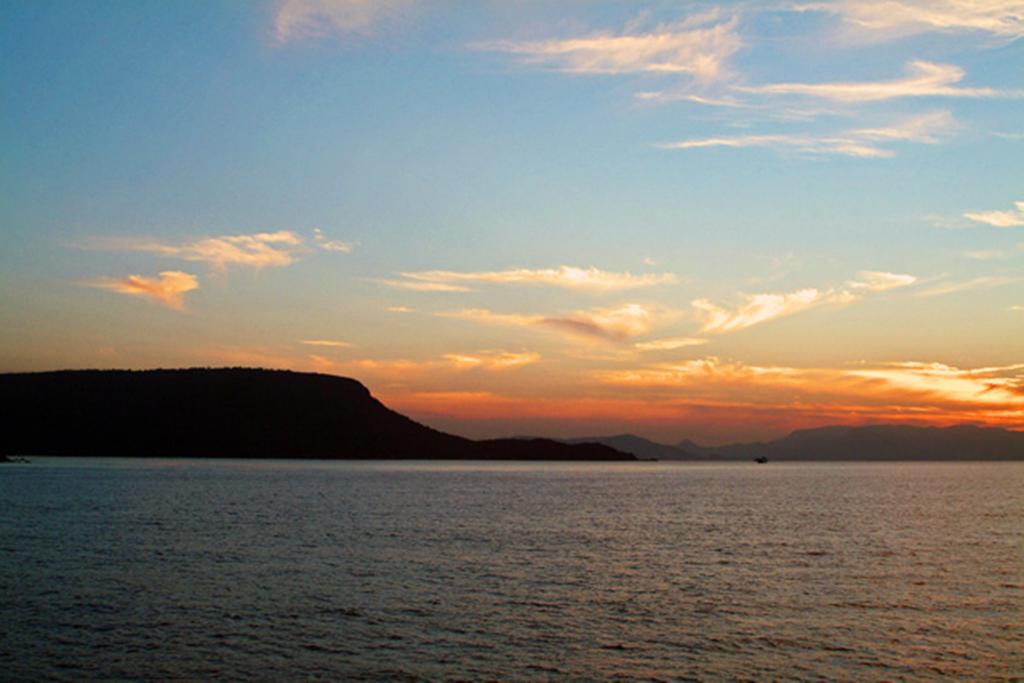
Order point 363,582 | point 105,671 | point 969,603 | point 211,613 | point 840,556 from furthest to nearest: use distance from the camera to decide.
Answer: point 840,556, point 363,582, point 969,603, point 211,613, point 105,671

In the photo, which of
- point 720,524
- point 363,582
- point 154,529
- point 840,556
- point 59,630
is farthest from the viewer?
point 720,524

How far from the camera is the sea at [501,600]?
2997 centimetres

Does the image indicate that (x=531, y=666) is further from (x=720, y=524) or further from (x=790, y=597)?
(x=720, y=524)

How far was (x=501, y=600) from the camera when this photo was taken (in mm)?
41406

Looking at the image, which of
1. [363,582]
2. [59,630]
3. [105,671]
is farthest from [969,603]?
[59,630]

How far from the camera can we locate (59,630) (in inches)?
1334

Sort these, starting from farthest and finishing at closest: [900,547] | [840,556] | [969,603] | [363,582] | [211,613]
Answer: [900,547] < [840,556] < [363,582] < [969,603] < [211,613]

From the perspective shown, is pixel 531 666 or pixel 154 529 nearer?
pixel 531 666

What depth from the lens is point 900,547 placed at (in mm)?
66500

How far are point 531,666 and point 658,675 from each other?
4223 mm

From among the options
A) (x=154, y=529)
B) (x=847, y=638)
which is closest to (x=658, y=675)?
(x=847, y=638)

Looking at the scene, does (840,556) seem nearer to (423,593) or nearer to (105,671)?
(423,593)

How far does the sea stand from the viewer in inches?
1180

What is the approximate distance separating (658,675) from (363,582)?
70.6 ft
